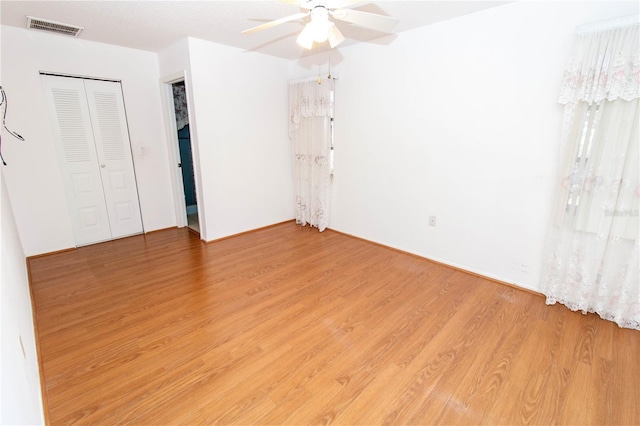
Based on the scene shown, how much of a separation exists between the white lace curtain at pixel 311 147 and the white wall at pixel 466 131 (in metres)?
0.23

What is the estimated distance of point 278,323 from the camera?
2328 millimetres

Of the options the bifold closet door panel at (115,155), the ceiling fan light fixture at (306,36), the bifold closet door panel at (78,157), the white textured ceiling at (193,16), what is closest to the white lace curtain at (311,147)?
the white textured ceiling at (193,16)

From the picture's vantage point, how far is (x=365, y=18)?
2035 mm

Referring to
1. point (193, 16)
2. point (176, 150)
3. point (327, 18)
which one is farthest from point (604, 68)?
point (176, 150)

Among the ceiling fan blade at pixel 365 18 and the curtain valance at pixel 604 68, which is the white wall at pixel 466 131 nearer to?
the curtain valance at pixel 604 68

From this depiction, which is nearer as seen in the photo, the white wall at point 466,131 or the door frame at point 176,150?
the white wall at point 466,131

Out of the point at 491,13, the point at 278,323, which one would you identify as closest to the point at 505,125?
the point at 491,13

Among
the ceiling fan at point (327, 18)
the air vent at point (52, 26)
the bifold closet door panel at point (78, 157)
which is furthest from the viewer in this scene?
the bifold closet door panel at point (78, 157)

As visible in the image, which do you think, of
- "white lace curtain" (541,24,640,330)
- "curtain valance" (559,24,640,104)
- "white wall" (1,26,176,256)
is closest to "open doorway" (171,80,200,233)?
"white wall" (1,26,176,256)

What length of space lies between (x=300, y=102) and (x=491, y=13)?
7.99 ft

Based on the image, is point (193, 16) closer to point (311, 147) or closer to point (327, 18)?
point (327, 18)

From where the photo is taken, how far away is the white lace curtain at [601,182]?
82.1 inches

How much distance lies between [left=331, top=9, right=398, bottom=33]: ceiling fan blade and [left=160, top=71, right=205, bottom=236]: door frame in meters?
2.36

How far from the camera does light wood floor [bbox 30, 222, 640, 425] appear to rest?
162 cm
